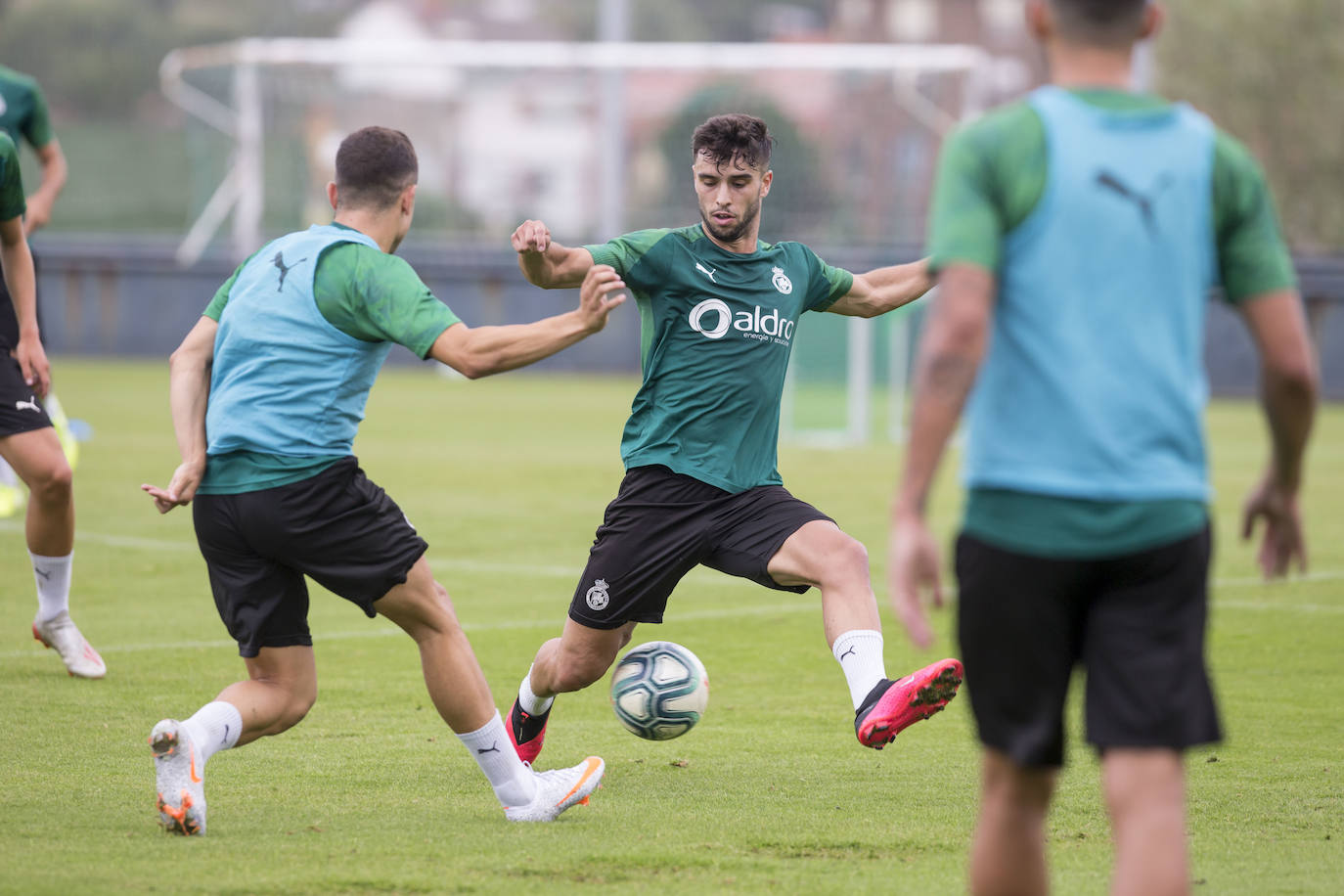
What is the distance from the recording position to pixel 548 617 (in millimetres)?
8867

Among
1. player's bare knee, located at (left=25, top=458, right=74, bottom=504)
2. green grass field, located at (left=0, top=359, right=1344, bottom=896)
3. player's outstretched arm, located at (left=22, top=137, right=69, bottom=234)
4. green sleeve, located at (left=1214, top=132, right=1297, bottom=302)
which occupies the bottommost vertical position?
green grass field, located at (left=0, top=359, right=1344, bottom=896)

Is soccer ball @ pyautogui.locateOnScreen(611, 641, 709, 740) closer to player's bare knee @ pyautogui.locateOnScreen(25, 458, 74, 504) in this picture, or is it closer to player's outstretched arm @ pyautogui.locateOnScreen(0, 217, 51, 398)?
player's bare knee @ pyautogui.locateOnScreen(25, 458, 74, 504)

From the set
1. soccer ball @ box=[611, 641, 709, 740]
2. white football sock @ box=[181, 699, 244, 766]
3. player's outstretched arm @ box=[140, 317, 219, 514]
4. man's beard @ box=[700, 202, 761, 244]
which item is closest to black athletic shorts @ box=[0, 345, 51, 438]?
player's outstretched arm @ box=[140, 317, 219, 514]

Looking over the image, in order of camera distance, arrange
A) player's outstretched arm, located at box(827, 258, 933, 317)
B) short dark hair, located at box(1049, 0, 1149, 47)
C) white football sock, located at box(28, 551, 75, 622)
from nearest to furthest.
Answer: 1. short dark hair, located at box(1049, 0, 1149, 47)
2. player's outstretched arm, located at box(827, 258, 933, 317)
3. white football sock, located at box(28, 551, 75, 622)

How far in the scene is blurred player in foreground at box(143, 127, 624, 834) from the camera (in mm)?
4801

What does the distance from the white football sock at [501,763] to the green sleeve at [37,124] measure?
17.8 ft

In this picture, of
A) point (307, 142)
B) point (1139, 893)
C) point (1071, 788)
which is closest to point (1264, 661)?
point (1071, 788)

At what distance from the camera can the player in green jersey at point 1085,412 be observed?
10.7 ft

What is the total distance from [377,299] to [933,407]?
6.36 feet

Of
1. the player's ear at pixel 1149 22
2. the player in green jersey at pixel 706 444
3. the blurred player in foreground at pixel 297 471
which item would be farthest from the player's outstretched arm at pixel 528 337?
the player's ear at pixel 1149 22

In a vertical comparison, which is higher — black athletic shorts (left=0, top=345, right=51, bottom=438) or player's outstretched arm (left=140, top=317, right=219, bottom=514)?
player's outstretched arm (left=140, top=317, right=219, bottom=514)

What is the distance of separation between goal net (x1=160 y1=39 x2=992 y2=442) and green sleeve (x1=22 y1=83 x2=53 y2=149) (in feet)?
57.4

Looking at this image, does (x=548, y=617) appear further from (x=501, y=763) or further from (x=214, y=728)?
(x=214, y=728)

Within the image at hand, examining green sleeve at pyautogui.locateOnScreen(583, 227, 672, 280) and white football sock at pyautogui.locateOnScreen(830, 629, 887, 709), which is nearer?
white football sock at pyautogui.locateOnScreen(830, 629, 887, 709)
